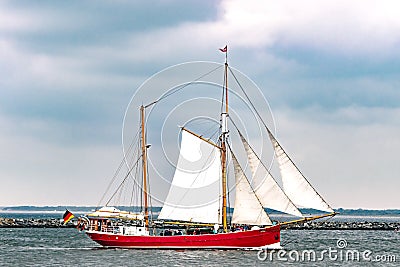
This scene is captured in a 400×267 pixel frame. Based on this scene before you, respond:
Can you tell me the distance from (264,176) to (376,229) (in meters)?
77.4

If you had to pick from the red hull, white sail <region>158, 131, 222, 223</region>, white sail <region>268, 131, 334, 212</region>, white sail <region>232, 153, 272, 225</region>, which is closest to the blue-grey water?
the red hull

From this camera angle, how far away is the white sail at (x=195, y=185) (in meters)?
70.8

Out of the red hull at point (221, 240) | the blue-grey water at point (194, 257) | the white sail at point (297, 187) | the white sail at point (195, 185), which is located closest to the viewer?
the blue-grey water at point (194, 257)

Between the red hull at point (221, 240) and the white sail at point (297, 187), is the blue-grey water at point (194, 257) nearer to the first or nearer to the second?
the red hull at point (221, 240)

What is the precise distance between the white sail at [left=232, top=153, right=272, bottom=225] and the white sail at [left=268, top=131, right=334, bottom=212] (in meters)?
3.06

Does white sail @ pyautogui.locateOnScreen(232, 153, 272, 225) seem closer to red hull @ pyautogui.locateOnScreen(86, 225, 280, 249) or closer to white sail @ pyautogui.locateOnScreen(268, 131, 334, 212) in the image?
red hull @ pyautogui.locateOnScreen(86, 225, 280, 249)

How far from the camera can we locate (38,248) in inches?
3159

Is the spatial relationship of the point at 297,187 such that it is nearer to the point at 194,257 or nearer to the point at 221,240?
the point at 221,240

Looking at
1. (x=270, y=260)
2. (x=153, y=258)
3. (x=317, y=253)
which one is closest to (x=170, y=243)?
(x=153, y=258)

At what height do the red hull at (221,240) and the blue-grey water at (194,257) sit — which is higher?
the red hull at (221,240)

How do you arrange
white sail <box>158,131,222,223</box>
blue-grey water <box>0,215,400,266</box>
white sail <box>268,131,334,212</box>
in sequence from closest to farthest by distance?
blue-grey water <box>0,215,400,266</box> < white sail <box>268,131,334,212</box> < white sail <box>158,131,222,223</box>

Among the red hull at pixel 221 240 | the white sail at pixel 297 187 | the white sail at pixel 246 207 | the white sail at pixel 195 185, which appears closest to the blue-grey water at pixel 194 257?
the red hull at pixel 221 240

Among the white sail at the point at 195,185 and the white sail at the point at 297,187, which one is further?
the white sail at the point at 195,185

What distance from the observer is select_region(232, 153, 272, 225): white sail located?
68.4 metres
